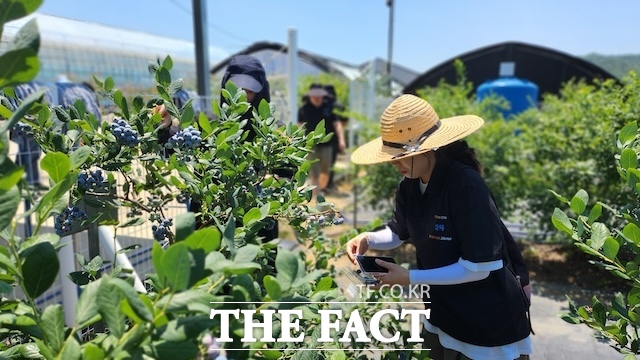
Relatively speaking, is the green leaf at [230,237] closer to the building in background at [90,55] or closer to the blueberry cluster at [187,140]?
the blueberry cluster at [187,140]

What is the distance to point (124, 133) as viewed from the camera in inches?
49.4

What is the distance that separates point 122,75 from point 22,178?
1063 centimetres

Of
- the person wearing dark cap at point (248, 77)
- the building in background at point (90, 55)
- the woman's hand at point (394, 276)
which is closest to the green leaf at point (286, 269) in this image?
the woman's hand at point (394, 276)

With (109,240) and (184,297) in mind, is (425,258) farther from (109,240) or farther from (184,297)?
(109,240)

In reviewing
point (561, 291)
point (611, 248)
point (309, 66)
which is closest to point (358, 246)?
point (611, 248)

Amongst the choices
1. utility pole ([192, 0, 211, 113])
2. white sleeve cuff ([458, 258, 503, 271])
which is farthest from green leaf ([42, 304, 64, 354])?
utility pole ([192, 0, 211, 113])

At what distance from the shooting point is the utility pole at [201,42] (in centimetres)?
484

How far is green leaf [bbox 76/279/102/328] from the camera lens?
769 millimetres

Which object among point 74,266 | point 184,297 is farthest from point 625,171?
point 74,266

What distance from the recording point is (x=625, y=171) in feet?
4.23

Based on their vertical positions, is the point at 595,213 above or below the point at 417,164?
below

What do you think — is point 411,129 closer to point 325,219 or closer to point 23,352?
point 325,219

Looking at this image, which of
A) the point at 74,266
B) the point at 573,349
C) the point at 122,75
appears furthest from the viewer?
the point at 122,75

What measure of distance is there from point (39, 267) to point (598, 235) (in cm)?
137
